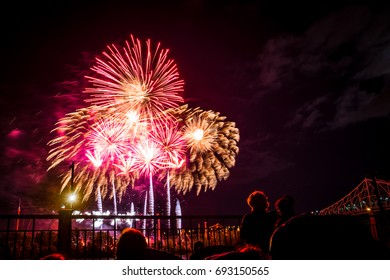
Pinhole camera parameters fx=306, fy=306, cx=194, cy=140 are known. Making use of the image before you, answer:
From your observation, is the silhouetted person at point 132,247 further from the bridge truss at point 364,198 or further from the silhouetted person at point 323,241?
the bridge truss at point 364,198

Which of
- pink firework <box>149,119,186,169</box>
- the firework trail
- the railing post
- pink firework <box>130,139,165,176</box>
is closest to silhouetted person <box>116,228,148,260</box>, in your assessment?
the railing post

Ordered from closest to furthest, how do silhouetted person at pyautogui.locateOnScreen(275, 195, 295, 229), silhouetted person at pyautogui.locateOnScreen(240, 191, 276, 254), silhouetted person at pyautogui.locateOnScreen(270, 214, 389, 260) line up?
1. silhouetted person at pyautogui.locateOnScreen(270, 214, 389, 260)
2. silhouetted person at pyautogui.locateOnScreen(240, 191, 276, 254)
3. silhouetted person at pyautogui.locateOnScreen(275, 195, 295, 229)

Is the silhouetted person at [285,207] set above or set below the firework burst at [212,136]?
below

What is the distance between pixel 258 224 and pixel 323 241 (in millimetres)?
3196

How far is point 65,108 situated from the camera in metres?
24.6

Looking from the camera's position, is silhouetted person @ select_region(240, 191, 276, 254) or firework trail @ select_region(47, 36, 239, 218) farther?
firework trail @ select_region(47, 36, 239, 218)

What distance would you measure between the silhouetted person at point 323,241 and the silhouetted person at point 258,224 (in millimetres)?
3029

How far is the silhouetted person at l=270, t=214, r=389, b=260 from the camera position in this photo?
1.78m

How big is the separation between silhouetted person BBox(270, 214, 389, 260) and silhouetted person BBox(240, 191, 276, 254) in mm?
3029

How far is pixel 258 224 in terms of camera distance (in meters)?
4.90

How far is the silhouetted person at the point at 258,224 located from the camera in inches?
189

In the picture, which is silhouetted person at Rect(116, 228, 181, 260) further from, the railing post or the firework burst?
the firework burst

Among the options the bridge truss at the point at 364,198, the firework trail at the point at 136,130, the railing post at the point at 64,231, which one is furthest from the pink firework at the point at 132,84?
the bridge truss at the point at 364,198
